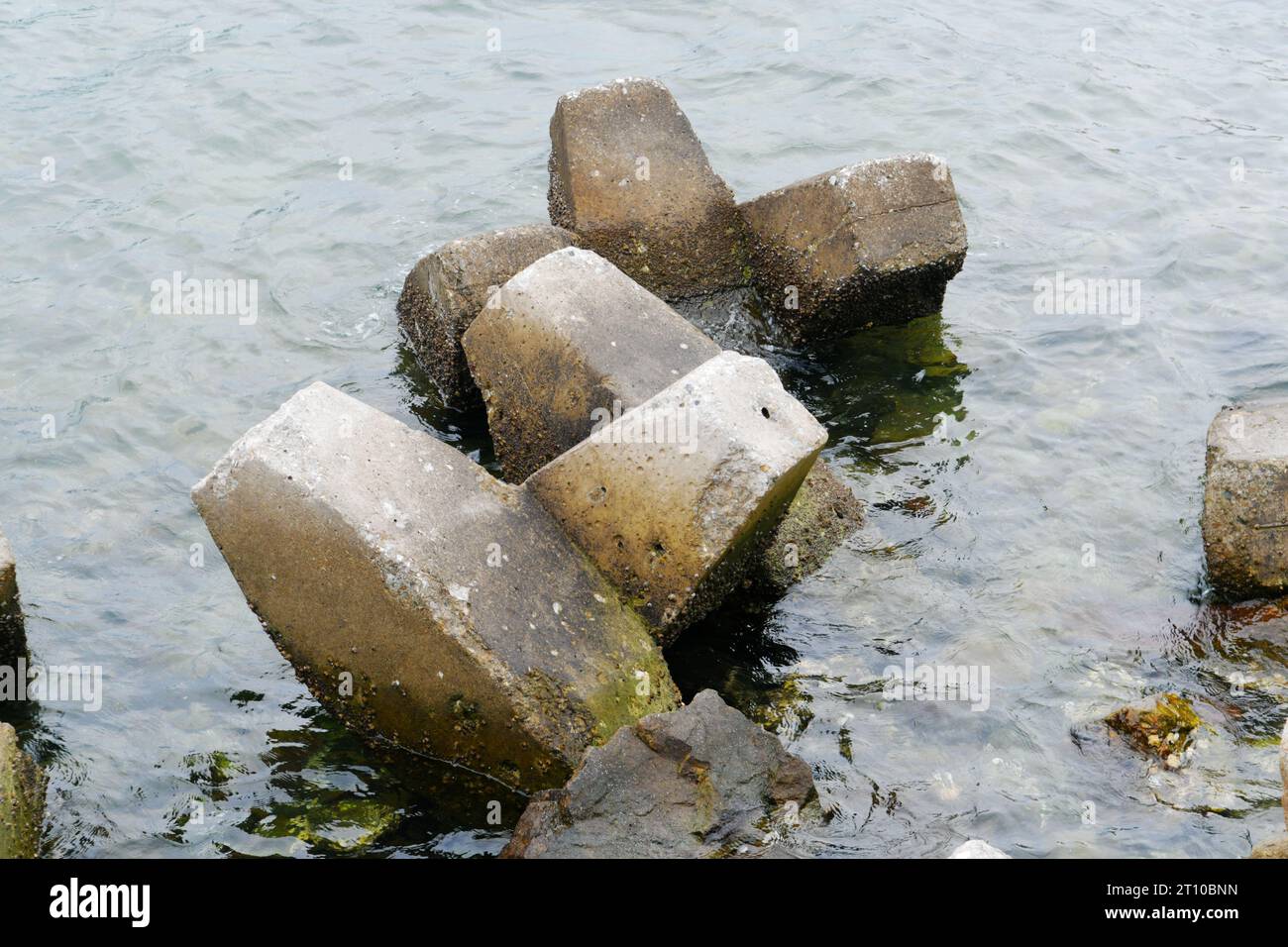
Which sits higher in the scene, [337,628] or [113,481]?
[337,628]

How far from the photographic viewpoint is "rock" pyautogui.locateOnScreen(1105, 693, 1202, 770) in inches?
218

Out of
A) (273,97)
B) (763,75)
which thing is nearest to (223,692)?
(273,97)

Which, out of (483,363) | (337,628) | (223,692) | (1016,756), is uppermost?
(483,363)

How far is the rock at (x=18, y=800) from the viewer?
4992mm

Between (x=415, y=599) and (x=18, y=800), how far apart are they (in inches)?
70.4

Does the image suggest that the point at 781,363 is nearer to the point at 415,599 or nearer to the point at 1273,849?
the point at 415,599

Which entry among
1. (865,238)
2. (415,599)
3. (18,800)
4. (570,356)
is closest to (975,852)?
(415,599)

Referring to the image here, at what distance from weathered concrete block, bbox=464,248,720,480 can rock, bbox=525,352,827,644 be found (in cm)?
54

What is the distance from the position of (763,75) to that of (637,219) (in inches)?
226

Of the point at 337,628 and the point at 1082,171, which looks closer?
the point at 337,628

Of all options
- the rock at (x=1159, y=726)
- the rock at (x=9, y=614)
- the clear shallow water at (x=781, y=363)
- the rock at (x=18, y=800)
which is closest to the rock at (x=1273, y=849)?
the clear shallow water at (x=781, y=363)

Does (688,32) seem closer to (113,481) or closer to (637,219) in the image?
(637,219)

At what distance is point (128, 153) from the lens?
452 inches

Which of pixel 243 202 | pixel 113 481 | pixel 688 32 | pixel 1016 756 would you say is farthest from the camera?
pixel 688 32
